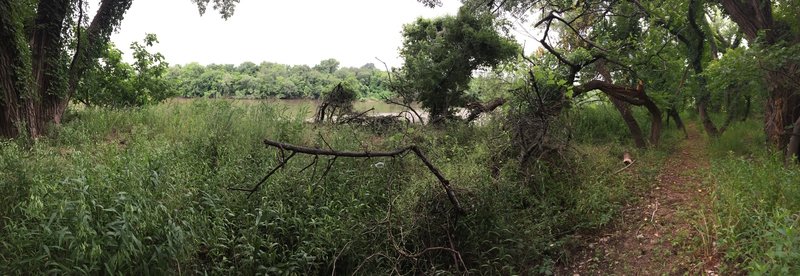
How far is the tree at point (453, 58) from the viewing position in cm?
973

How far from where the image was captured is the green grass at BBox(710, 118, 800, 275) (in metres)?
2.78

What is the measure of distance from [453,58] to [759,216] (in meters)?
6.80

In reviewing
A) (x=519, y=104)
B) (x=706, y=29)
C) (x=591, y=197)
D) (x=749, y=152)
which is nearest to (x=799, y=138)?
(x=749, y=152)

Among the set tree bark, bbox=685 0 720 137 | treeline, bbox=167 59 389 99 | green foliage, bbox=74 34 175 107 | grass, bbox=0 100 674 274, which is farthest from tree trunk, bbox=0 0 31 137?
tree bark, bbox=685 0 720 137

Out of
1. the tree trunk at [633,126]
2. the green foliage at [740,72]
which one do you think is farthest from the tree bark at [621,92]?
the green foliage at [740,72]

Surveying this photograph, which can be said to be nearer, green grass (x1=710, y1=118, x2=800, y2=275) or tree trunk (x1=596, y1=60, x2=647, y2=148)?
green grass (x1=710, y1=118, x2=800, y2=275)

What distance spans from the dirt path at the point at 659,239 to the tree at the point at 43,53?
23.2 ft

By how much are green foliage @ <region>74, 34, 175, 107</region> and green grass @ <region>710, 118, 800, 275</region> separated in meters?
10.5

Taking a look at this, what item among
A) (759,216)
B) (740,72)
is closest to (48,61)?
(759,216)

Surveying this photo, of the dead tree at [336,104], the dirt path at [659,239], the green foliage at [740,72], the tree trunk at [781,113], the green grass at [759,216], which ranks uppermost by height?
the green foliage at [740,72]

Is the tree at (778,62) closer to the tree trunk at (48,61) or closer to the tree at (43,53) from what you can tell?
the tree at (43,53)

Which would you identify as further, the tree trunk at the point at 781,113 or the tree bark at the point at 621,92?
the tree bark at the point at 621,92

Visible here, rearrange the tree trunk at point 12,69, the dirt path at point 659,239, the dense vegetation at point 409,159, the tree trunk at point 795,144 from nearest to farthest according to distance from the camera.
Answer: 1. the dense vegetation at point 409,159
2. the dirt path at point 659,239
3. the tree trunk at point 795,144
4. the tree trunk at point 12,69

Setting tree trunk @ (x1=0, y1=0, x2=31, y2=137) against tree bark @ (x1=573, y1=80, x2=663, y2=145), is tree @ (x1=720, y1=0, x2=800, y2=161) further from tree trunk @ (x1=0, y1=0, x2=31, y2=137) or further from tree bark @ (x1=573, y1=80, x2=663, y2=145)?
tree trunk @ (x1=0, y1=0, x2=31, y2=137)
